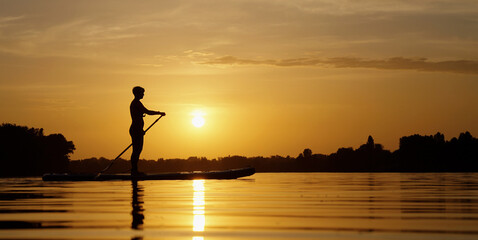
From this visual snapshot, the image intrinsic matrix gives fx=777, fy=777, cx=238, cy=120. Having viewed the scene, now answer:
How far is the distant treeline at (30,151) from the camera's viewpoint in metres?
116

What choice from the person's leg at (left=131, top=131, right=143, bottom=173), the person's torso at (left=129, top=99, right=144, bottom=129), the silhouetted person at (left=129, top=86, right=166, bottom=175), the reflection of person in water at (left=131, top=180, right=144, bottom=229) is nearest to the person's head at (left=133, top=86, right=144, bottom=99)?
the silhouetted person at (left=129, top=86, right=166, bottom=175)

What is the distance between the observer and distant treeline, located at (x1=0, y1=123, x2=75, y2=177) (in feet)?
382

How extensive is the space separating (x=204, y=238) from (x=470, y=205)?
6666 mm

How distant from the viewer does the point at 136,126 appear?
28406mm

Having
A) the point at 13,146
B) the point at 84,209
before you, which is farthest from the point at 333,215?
the point at 13,146

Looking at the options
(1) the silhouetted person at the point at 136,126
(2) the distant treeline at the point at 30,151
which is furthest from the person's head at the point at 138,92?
(2) the distant treeline at the point at 30,151

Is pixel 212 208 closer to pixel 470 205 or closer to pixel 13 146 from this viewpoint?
pixel 470 205

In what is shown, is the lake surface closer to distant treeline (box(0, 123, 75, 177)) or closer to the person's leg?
the person's leg

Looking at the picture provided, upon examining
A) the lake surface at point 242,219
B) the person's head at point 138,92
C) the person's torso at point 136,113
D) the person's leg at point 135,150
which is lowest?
the lake surface at point 242,219

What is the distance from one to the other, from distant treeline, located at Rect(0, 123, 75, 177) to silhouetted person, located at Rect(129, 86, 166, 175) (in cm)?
8837

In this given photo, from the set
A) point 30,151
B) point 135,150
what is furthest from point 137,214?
point 30,151

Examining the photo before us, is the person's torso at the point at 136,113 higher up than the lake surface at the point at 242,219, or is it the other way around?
the person's torso at the point at 136,113

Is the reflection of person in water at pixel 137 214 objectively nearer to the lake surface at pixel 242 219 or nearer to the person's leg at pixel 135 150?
the lake surface at pixel 242 219

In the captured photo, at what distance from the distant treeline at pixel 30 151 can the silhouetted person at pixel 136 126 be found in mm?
88373
